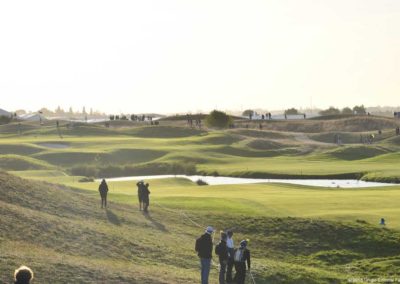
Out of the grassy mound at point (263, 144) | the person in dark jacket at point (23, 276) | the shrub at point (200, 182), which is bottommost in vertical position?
the shrub at point (200, 182)

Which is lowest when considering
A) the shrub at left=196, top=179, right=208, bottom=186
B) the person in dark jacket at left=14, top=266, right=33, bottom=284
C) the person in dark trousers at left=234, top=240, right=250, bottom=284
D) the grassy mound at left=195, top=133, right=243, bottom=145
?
the shrub at left=196, top=179, right=208, bottom=186

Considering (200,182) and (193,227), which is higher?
(193,227)

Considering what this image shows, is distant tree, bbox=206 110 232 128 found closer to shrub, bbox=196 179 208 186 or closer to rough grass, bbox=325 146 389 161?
rough grass, bbox=325 146 389 161

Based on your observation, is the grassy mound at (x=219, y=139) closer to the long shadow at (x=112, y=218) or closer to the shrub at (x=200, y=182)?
the shrub at (x=200, y=182)

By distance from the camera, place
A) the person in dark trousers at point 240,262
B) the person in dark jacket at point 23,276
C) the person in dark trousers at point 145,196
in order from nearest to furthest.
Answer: the person in dark jacket at point 23,276
the person in dark trousers at point 240,262
the person in dark trousers at point 145,196

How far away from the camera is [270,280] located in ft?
104

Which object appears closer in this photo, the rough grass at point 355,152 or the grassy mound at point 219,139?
the rough grass at point 355,152

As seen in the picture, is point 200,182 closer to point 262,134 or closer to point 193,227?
point 193,227

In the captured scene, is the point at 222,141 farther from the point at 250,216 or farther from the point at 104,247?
the point at 104,247

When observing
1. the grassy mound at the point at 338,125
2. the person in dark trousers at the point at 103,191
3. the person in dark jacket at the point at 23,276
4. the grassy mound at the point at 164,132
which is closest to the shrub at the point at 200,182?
the person in dark trousers at the point at 103,191

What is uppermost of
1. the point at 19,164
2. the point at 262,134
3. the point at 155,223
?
the point at 262,134

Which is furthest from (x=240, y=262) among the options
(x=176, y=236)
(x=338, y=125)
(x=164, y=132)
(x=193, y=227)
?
(x=338, y=125)

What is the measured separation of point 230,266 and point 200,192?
129ft

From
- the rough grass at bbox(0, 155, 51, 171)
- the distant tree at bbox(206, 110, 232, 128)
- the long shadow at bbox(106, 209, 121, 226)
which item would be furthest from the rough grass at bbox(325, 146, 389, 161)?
the long shadow at bbox(106, 209, 121, 226)
